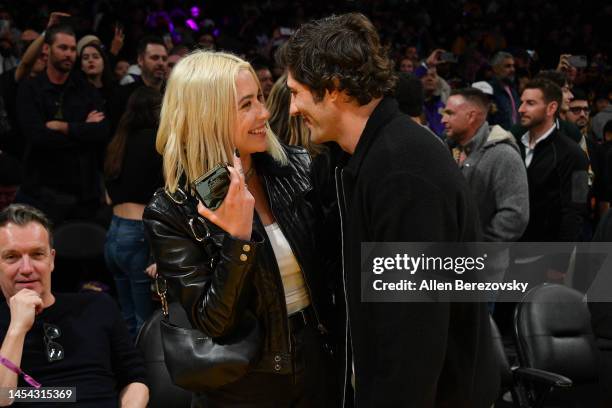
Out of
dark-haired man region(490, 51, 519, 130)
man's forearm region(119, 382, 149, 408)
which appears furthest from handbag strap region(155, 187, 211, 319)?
dark-haired man region(490, 51, 519, 130)

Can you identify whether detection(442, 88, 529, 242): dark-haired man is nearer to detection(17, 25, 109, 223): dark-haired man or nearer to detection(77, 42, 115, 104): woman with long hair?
detection(17, 25, 109, 223): dark-haired man

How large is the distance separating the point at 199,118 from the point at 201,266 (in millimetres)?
391

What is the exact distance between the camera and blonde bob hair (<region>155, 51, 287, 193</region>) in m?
2.19

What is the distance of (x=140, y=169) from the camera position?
4.73 metres

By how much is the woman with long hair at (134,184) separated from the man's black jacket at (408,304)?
291 cm

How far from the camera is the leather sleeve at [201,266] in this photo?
2.00 meters

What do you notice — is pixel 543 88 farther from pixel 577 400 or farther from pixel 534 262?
pixel 577 400

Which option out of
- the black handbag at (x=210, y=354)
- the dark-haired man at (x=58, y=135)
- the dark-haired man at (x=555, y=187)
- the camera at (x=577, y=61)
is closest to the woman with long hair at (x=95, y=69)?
the dark-haired man at (x=58, y=135)

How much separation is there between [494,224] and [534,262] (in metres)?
0.72

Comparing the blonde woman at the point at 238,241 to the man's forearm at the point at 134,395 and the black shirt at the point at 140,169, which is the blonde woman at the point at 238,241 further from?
the black shirt at the point at 140,169

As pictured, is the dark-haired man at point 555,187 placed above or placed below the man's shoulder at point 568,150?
below

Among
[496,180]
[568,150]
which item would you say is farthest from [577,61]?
[496,180]

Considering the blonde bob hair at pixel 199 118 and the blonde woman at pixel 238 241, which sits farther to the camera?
the blonde bob hair at pixel 199 118

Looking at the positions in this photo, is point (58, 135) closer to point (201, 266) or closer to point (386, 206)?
point (201, 266)
